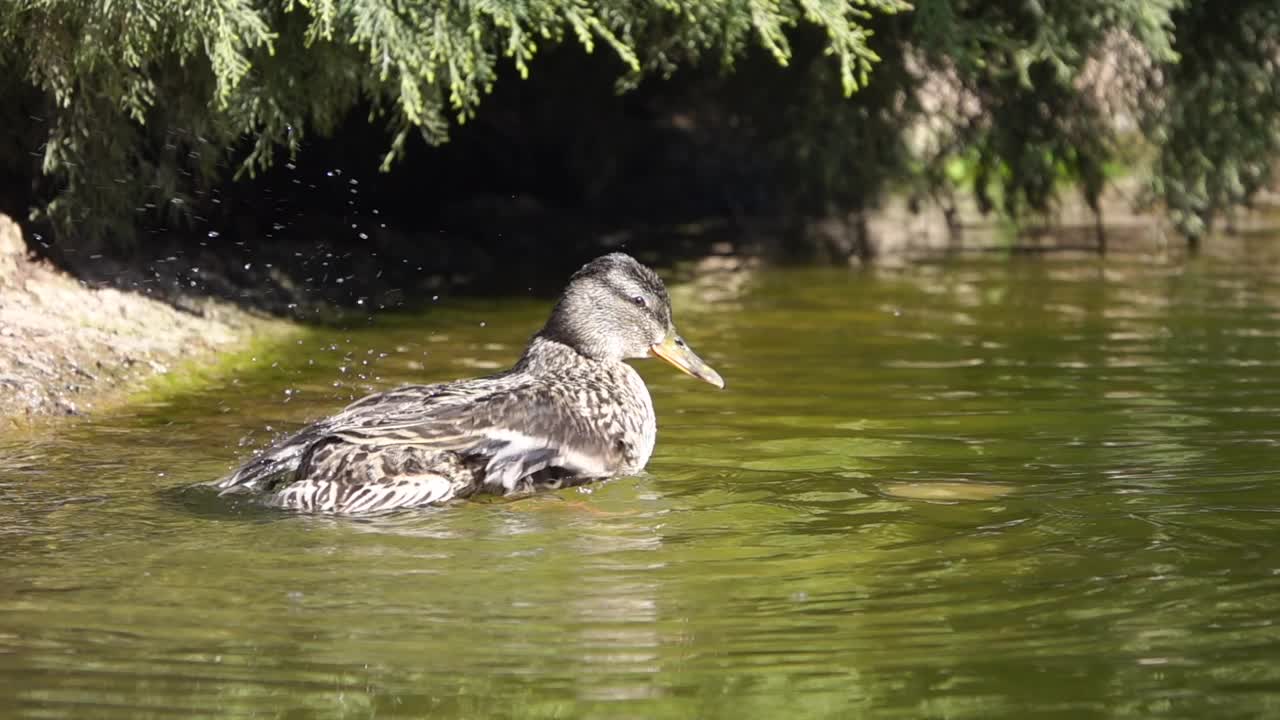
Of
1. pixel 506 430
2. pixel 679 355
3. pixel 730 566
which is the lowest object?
pixel 730 566

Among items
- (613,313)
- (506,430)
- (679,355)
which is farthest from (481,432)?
(679,355)

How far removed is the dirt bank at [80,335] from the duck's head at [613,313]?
2.59 metres

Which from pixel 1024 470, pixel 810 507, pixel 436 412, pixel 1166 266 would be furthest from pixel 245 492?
pixel 1166 266

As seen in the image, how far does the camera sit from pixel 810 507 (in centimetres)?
709

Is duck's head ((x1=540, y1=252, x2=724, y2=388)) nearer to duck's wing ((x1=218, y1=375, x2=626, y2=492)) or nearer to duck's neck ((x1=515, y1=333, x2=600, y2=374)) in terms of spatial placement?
duck's neck ((x1=515, y1=333, x2=600, y2=374))

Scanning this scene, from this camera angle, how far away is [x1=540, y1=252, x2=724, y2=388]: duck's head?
861 centimetres

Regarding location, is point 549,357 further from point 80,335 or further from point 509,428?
point 80,335

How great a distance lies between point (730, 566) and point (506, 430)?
1.59 metres

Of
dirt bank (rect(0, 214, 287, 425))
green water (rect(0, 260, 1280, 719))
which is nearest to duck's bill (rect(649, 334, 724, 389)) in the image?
green water (rect(0, 260, 1280, 719))

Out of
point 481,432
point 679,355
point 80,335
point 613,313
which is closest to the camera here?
point 481,432

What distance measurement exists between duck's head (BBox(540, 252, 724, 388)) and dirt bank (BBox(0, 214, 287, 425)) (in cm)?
259

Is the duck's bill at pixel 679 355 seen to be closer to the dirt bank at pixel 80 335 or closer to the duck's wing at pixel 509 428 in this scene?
the duck's wing at pixel 509 428

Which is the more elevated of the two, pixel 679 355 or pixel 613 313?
→ pixel 613 313

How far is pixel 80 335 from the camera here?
10.4 metres
